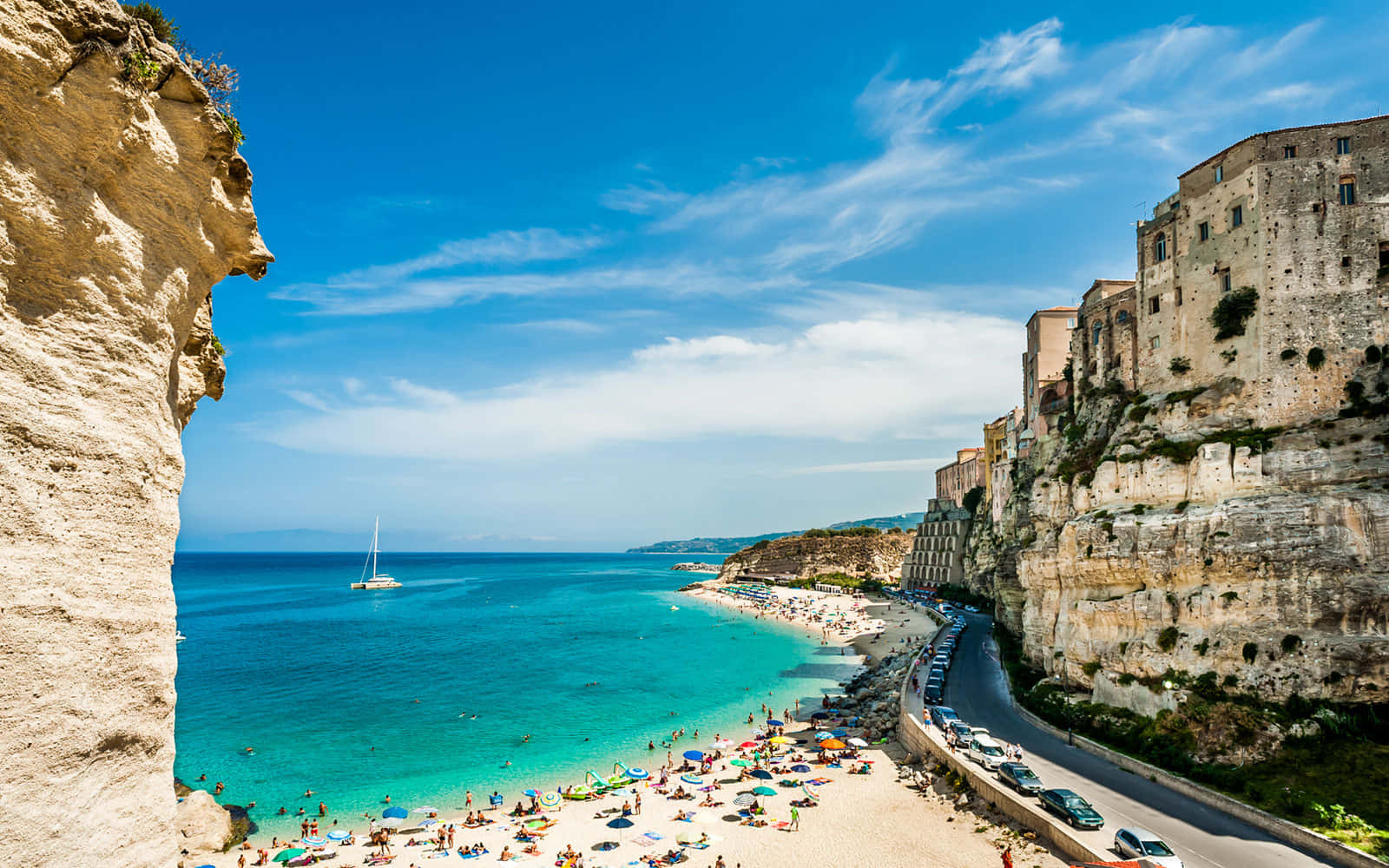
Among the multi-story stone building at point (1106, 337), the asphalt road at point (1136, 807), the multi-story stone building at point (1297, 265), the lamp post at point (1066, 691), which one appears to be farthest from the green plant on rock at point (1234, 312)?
the asphalt road at point (1136, 807)

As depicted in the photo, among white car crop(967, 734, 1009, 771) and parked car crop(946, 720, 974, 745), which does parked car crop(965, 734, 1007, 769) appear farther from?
parked car crop(946, 720, 974, 745)

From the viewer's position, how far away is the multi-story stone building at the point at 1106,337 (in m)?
37.2

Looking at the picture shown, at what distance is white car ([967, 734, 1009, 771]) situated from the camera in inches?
1006

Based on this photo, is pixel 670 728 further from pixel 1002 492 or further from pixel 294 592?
pixel 294 592

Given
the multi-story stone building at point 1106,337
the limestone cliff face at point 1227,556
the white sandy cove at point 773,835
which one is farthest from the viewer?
the multi-story stone building at point 1106,337

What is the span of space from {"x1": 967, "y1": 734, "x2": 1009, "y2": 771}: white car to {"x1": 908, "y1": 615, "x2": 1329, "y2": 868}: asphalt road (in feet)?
3.33

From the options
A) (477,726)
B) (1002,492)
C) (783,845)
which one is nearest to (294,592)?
(477,726)

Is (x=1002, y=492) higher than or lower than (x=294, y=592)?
higher

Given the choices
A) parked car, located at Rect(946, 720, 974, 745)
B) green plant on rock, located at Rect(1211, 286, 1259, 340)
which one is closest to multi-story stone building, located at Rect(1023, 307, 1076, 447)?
green plant on rock, located at Rect(1211, 286, 1259, 340)

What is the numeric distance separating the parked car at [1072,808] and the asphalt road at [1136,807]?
0.29m

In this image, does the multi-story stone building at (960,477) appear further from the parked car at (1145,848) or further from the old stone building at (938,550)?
the parked car at (1145,848)

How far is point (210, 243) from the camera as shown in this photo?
851 centimetres

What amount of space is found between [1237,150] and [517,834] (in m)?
39.9

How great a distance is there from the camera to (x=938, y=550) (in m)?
90.6
